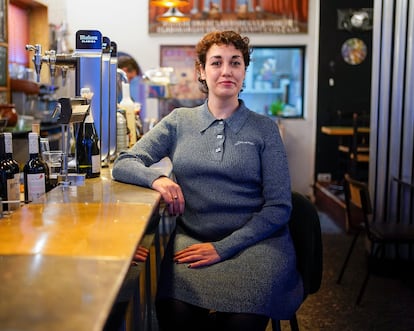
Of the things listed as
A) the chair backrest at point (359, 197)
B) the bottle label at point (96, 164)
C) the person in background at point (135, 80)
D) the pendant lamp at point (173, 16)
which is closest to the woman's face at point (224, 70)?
the bottle label at point (96, 164)

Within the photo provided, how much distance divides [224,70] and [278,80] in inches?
226

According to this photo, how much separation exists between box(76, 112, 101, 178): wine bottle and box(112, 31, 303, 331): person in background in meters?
0.20

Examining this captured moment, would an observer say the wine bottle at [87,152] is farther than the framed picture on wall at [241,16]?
No

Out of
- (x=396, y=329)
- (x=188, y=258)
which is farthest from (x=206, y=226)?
(x=396, y=329)

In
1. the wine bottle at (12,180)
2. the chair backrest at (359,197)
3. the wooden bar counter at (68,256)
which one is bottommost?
the chair backrest at (359,197)

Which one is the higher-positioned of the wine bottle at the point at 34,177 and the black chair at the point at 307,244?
the wine bottle at the point at 34,177

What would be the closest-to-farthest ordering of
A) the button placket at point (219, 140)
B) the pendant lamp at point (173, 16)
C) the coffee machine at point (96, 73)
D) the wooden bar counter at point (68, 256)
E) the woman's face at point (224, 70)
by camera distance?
the wooden bar counter at point (68, 256)
the button placket at point (219, 140)
the woman's face at point (224, 70)
the coffee machine at point (96, 73)
the pendant lamp at point (173, 16)

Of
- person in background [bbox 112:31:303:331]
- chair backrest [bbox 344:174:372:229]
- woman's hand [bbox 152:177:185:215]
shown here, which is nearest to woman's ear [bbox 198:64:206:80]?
person in background [bbox 112:31:303:331]

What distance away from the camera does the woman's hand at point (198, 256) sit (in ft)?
6.46

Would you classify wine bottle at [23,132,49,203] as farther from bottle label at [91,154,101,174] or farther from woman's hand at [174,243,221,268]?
woman's hand at [174,243,221,268]

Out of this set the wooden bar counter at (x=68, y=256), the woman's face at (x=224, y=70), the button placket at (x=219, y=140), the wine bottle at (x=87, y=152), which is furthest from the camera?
the wine bottle at (x=87, y=152)

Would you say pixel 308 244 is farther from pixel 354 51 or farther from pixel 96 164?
pixel 354 51

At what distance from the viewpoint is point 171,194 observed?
2023mm

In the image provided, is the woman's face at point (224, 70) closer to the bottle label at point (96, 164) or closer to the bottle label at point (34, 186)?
the bottle label at point (96, 164)
